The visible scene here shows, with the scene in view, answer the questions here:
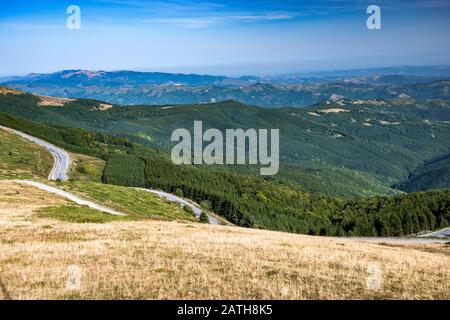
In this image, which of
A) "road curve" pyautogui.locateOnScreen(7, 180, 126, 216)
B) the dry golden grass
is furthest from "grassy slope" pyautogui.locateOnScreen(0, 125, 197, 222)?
the dry golden grass

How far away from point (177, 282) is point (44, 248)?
12.7 meters

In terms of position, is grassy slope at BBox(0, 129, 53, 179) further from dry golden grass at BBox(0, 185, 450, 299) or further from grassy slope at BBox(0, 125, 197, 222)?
dry golden grass at BBox(0, 185, 450, 299)

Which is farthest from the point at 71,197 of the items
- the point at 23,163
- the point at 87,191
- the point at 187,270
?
the point at 23,163

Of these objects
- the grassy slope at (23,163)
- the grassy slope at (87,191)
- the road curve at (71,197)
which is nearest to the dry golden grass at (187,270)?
the grassy slope at (87,191)

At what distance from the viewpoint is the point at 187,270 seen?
2297cm

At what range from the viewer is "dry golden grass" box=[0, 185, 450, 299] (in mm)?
18578

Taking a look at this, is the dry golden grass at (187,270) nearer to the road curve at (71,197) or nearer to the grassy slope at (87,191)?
the grassy slope at (87,191)

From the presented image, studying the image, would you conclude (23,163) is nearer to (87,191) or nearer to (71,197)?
(87,191)
